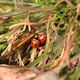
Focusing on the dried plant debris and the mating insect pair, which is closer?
the dried plant debris

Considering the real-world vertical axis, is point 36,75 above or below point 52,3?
below

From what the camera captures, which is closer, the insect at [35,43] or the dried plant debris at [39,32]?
the dried plant debris at [39,32]

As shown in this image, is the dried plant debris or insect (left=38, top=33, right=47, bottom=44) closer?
the dried plant debris

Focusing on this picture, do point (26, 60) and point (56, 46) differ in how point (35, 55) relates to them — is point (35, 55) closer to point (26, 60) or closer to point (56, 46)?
point (26, 60)

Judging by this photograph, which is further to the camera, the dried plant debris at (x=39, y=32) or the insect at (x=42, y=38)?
the insect at (x=42, y=38)

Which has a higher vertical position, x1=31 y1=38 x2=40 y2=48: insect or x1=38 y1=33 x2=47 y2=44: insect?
x1=38 y1=33 x2=47 y2=44: insect

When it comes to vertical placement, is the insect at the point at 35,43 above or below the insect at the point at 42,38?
below

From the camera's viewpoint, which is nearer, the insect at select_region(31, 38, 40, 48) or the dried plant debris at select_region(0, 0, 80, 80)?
the dried plant debris at select_region(0, 0, 80, 80)

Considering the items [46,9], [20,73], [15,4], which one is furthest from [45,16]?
[20,73]
